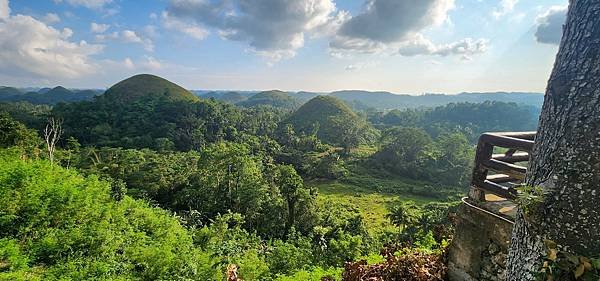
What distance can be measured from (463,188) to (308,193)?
26898 mm

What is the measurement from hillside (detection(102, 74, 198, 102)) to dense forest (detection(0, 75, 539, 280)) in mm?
27243

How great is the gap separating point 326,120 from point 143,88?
54.9 m

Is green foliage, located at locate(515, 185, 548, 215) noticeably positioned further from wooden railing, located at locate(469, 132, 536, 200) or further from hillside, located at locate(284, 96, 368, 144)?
hillside, located at locate(284, 96, 368, 144)

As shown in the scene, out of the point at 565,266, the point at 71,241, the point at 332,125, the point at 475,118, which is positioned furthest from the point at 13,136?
the point at 475,118

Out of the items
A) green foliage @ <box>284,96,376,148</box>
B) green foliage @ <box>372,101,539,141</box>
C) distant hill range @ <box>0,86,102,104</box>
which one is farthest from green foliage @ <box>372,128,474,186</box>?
distant hill range @ <box>0,86,102,104</box>

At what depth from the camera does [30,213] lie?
1164cm

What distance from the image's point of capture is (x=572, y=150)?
1.44 m

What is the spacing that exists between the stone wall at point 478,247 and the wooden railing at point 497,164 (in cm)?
24

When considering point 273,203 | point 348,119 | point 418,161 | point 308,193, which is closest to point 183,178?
point 273,203

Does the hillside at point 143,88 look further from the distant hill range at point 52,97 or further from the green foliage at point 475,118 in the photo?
the distant hill range at point 52,97

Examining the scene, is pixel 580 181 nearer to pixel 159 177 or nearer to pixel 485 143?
pixel 485 143

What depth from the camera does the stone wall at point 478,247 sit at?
10.2 ft

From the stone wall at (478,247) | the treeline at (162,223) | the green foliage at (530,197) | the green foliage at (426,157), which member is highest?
the green foliage at (530,197)

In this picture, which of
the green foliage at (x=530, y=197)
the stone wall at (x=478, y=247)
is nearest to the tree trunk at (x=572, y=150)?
the green foliage at (x=530, y=197)
